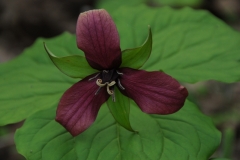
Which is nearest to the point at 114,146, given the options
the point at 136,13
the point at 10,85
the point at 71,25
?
the point at 10,85

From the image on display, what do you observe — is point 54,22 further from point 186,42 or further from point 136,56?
point 136,56

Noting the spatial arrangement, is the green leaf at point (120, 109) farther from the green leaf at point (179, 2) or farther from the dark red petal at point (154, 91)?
the green leaf at point (179, 2)

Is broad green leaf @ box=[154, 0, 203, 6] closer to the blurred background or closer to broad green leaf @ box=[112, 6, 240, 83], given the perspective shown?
the blurred background

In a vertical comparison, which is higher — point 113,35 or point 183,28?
point 113,35

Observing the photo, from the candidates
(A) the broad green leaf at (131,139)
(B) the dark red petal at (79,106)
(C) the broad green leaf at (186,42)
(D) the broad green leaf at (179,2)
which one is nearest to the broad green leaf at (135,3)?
(D) the broad green leaf at (179,2)

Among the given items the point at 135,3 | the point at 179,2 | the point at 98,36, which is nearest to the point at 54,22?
the point at 135,3

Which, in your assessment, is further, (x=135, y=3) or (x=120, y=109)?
(x=135, y=3)

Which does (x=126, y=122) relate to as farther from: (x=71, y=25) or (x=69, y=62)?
(x=71, y=25)
